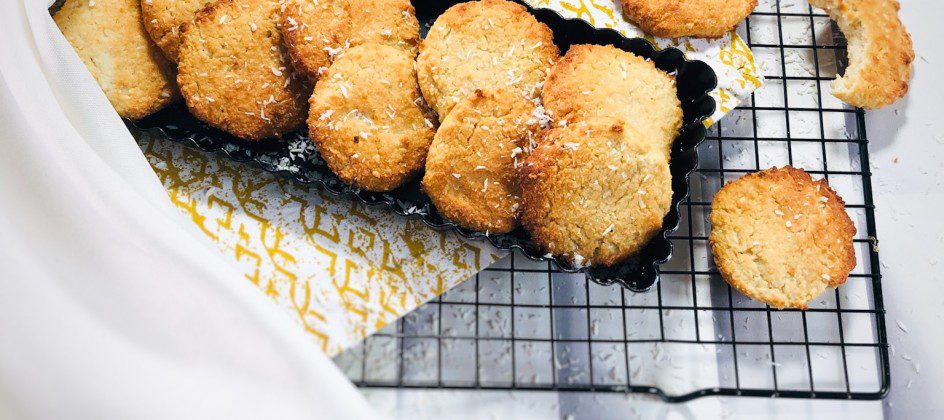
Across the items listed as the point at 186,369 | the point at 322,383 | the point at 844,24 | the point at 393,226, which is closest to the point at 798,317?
the point at 844,24

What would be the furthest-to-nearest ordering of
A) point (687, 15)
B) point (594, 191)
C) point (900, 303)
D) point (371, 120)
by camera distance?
point (900, 303) → point (687, 15) → point (371, 120) → point (594, 191)

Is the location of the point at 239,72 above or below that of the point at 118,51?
below

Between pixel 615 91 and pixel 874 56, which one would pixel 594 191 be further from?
pixel 874 56

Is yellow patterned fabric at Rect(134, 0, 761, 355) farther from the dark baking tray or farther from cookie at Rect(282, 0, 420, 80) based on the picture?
cookie at Rect(282, 0, 420, 80)

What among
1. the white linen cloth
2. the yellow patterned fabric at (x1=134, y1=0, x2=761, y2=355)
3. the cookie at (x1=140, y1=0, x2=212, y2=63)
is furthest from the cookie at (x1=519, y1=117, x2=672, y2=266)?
the cookie at (x1=140, y1=0, x2=212, y2=63)

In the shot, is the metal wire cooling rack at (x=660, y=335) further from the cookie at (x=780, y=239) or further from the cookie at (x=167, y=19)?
the cookie at (x=167, y=19)

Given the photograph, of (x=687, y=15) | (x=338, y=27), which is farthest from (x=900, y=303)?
(x=338, y=27)

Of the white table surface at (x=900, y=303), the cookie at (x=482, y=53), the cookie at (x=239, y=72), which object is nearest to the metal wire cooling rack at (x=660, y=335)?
the white table surface at (x=900, y=303)
